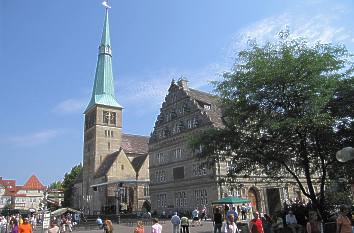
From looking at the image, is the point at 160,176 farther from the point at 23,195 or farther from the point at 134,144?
the point at 23,195

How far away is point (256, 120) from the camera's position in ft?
67.3

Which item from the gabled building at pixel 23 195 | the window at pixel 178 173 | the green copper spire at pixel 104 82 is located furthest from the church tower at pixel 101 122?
the gabled building at pixel 23 195

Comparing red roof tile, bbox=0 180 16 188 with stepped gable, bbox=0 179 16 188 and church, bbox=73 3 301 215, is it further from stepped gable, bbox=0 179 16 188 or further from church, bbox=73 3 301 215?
church, bbox=73 3 301 215

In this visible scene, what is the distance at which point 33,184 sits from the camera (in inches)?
5497

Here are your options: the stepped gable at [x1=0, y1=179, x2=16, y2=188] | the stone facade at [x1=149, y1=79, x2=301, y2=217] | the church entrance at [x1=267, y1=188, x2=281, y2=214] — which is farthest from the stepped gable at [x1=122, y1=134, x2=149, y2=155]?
the stepped gable at [x1=0, y1=179, x2=16, y2=188]

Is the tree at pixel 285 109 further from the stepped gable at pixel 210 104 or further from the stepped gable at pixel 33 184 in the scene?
the stepped gable at pixel 33 184

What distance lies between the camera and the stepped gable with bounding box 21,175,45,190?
13812cm

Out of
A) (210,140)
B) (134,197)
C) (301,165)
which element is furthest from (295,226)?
(134,197)

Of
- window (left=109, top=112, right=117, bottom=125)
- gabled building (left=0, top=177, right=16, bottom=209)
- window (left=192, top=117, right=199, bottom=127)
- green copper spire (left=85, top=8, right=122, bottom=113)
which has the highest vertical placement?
green copper spire (left=85, top=8, right=122, bottom=113)

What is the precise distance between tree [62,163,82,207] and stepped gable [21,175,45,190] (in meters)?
38.0

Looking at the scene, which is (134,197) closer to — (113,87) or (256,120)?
(113,87)

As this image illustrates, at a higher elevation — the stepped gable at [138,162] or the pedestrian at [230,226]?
the stepped gable at [138,162]

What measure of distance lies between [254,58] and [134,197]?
56.7 m

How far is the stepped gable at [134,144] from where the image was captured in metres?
86.3
